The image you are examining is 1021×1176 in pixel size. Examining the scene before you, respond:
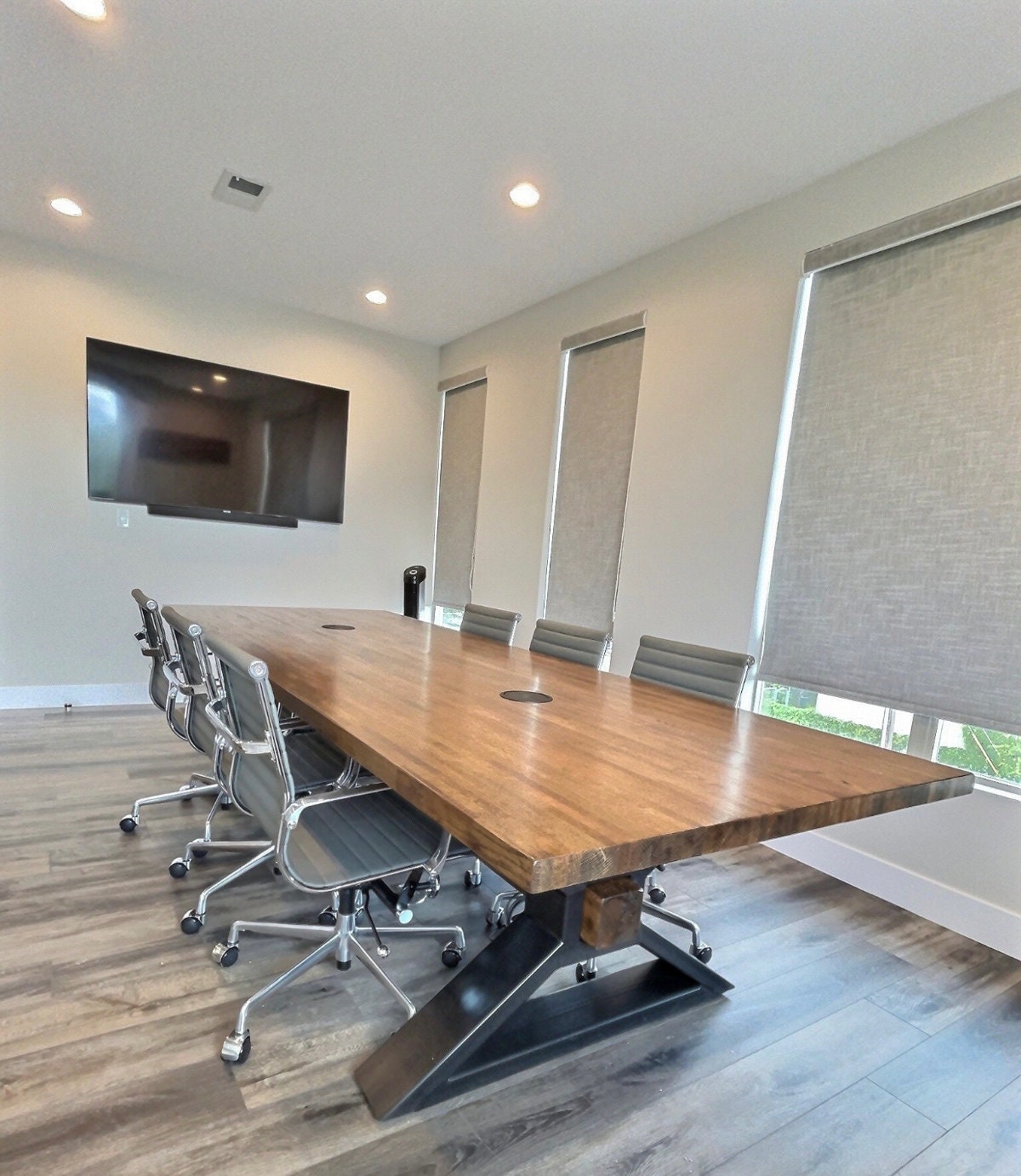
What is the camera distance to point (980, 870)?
2.18m

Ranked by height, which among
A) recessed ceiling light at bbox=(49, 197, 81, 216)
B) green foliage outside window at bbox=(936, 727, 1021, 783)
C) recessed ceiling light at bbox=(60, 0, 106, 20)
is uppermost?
recessed ceiling light at bbox=(60, 0, 106, 20)

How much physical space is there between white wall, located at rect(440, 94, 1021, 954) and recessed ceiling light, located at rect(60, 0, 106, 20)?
101 inches

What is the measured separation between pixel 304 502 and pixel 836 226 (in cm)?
385

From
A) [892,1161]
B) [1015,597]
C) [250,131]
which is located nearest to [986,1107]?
[892,1161]

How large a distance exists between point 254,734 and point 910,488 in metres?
2.42

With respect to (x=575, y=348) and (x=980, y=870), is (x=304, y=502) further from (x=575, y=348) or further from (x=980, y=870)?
(x=980, y=870)

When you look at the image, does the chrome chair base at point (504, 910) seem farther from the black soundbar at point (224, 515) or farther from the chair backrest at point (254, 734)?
the black soundbar at point (224, 515)

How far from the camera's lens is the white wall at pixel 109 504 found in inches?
153

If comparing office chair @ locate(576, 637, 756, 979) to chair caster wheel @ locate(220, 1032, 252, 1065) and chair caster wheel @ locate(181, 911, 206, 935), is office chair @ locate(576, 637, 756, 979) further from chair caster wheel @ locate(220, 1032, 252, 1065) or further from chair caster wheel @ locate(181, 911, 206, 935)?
chair caster wheel @ locate(181, 911, 206, 935)

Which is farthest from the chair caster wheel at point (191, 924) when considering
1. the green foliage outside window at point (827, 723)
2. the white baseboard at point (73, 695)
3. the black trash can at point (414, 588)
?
the black trash can at point (414, 588)

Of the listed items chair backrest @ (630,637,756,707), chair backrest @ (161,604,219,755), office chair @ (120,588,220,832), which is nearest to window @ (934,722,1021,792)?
chair backrest @ (630,637,756,707)

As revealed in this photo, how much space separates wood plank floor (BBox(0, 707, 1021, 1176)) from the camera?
1.24 meters

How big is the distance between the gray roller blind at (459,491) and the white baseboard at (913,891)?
304 centimetres

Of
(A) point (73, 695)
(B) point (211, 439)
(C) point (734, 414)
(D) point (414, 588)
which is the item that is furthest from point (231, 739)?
(D) point (414, 588)
